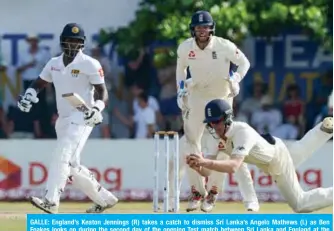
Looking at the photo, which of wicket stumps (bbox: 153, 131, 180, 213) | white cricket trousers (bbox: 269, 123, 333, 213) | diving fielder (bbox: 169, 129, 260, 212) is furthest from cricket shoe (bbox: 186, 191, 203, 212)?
white cricket trousers (bbox: 269, 123, 333, 213)

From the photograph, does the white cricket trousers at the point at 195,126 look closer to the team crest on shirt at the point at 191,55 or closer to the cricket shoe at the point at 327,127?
the team crest on shirt at the point at 191,55

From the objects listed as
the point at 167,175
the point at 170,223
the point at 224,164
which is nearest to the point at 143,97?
the point at 167,175

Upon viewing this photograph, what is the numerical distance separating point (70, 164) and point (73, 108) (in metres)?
0.51

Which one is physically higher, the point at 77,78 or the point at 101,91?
the point at 77,78

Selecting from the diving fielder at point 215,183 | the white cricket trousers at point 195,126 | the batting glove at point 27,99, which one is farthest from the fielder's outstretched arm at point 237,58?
the batting glove at point 27,99

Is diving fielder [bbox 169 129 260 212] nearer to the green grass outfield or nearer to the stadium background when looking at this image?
the green grass outfield

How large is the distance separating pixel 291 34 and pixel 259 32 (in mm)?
687

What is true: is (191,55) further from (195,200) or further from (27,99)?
(27,99)

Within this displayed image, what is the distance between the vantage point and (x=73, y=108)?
13078 mm

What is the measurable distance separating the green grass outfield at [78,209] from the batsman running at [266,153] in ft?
1.83

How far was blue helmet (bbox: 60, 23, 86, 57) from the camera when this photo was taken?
1301cm

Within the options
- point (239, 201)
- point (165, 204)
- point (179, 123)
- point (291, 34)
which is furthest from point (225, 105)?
point (291, 34)

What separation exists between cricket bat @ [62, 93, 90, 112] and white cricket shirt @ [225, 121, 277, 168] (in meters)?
1.43

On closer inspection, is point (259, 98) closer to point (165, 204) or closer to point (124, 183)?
point (124, 183)
